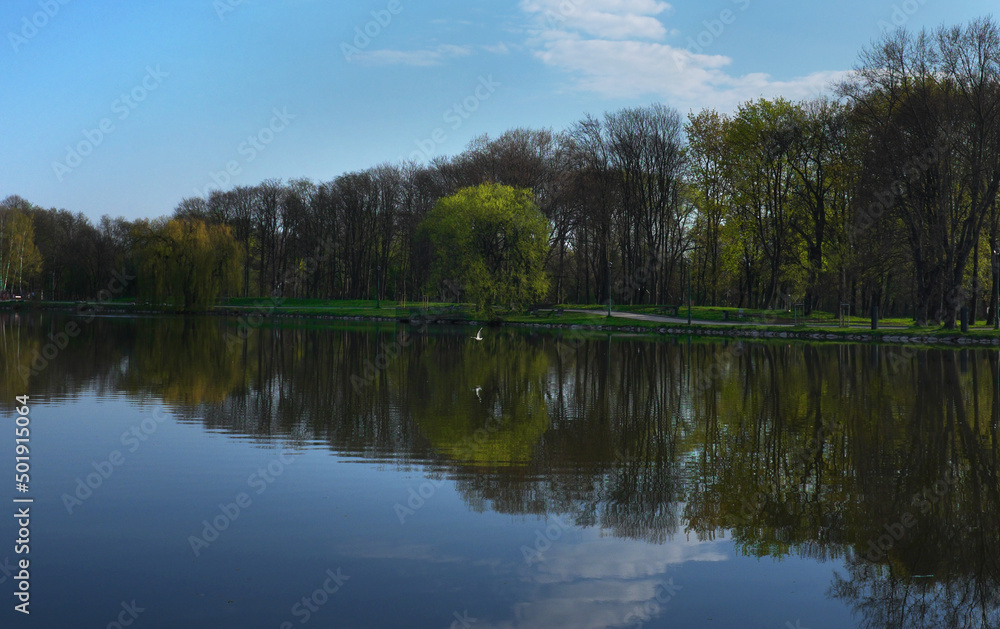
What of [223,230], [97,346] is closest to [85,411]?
[97,346]

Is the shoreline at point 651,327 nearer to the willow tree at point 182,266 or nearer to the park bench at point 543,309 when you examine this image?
the park bench at point 543,309

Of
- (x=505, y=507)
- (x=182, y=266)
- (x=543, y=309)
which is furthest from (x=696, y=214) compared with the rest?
(x=505, y=507)

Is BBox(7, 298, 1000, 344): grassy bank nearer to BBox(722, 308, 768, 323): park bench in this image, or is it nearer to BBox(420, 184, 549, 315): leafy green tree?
BBox(722, 308, 768, 323): park bench

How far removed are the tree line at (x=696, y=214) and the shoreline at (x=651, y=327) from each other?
274cm

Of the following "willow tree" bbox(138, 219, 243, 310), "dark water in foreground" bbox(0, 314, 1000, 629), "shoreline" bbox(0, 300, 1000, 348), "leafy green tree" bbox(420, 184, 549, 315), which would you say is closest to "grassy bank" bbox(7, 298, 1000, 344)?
"shoreline" bbox(0, 300, 1000, 348)

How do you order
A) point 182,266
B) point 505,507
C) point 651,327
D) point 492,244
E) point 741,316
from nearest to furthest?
point 505,507 < point 651,327 < point 741,316 < point 492,244 < point 182,266

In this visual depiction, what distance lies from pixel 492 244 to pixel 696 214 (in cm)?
1940

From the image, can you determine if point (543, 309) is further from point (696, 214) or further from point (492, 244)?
point (696, 214)

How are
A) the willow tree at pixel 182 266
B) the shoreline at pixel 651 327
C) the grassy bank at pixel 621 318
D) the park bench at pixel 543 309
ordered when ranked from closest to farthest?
the shoreline at pixel 651 327
the grassy bank at pixel 621 318
the park bench at pixel 543 309
the willow tree at pixel 182 266

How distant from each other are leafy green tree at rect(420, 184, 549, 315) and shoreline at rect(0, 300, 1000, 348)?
2.79 metres

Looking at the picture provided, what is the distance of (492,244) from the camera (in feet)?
190

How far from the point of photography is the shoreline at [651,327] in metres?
37.1

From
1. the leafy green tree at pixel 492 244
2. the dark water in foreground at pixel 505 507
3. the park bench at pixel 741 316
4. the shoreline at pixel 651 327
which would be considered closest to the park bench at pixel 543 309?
the shoreline at pixel 651 327

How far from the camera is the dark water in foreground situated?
5.88 meters
